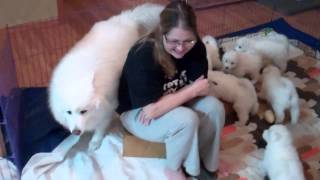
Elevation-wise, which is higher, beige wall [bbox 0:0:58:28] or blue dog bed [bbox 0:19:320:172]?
Answer: beige wall [bbox 0:0:58:28]

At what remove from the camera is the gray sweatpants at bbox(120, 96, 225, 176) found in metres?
1.57

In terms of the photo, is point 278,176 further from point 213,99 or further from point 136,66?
point 136,66

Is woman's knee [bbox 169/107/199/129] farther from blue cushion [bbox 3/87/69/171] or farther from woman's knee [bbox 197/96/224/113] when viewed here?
blue cushion [bbox 3/87/69/171]

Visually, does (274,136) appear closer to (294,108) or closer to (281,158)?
(281,158)

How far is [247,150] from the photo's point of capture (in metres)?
→ 1.93

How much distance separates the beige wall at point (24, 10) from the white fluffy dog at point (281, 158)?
156cm

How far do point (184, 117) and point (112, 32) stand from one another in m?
0.61

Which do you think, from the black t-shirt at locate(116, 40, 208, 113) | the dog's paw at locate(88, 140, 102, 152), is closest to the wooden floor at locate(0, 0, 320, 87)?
the dog's paw at locate(88, 140, 102, 152)

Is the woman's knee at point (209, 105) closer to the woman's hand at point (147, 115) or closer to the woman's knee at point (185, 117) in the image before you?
the woman's knee at point (185, 117)

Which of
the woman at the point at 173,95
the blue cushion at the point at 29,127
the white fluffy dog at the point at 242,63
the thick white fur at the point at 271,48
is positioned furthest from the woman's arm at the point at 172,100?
the thick white fur at the point at 271,48

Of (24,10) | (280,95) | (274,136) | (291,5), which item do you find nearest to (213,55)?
(280,95)

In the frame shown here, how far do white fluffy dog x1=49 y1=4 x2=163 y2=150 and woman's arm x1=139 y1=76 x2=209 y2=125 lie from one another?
174 mm

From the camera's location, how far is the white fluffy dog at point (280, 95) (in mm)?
2008

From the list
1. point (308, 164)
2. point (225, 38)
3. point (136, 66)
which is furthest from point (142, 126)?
point (225, 38)
